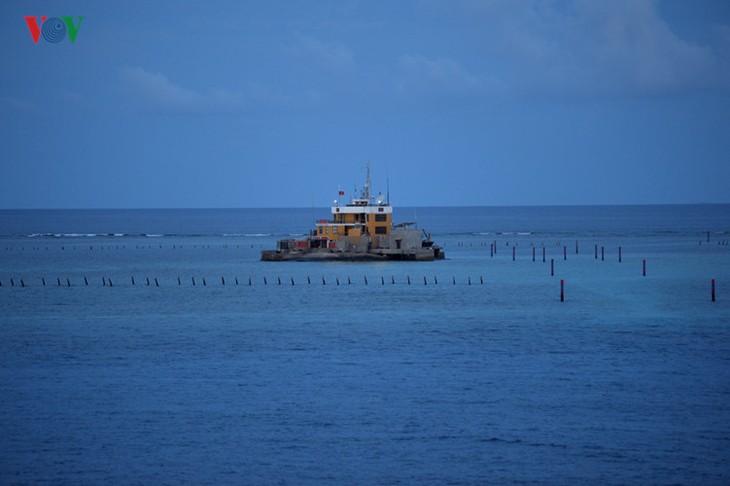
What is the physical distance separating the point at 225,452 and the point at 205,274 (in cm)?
7431

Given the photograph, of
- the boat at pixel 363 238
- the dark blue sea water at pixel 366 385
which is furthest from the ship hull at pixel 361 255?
the dark blue sea water at pixel 366 385

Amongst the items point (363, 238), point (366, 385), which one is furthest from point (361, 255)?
point (366, 385)

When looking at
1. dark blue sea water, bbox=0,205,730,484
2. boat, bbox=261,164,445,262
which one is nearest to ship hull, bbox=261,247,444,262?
boat, bbox=261,164,445,262

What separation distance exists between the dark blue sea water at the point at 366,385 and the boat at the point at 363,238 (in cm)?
2787

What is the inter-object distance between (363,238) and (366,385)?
73008 millimetres

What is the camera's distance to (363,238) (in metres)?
116

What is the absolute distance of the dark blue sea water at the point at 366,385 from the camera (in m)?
32.2

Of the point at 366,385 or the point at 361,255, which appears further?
the point at 361,255

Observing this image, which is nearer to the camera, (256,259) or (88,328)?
(88,328)

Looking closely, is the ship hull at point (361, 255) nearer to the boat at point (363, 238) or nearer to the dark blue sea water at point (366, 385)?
the boat at point (363, 238)

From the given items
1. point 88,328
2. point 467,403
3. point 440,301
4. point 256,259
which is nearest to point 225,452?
point 467,403

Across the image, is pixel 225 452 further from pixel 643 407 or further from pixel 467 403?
pixel 643 407

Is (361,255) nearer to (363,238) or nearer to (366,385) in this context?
(363,238)

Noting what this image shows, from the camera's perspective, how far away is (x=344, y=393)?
4162 cm
